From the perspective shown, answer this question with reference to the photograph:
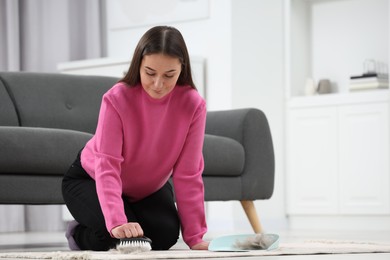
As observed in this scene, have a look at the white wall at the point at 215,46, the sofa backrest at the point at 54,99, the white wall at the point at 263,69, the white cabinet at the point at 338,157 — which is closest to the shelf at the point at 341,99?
the white cabinet at the point at 338,157

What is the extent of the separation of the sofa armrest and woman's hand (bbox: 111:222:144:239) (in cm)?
163

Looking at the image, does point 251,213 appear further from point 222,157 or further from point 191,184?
point 191,184

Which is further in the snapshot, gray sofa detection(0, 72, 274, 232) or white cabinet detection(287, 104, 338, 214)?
white cabinet detection(287, 104, 338, 214)

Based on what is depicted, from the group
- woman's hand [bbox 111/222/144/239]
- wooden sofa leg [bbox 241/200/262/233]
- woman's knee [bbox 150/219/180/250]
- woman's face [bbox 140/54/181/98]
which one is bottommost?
wooden sofa leg [bbox 241/200/262/233]

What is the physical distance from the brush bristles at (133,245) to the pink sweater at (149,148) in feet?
0.32

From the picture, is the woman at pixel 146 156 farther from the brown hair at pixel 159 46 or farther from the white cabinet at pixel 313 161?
the white cabinet at pixel 313 161

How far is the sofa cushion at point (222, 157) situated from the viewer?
3.44m

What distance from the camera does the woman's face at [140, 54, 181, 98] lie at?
1968 mm

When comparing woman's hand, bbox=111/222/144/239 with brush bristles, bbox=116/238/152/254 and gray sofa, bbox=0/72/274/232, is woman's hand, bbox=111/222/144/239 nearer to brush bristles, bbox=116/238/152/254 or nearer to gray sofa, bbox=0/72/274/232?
brush bristles, bbox=116/238/152/254

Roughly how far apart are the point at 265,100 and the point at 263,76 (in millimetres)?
161

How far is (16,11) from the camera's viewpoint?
211 inches

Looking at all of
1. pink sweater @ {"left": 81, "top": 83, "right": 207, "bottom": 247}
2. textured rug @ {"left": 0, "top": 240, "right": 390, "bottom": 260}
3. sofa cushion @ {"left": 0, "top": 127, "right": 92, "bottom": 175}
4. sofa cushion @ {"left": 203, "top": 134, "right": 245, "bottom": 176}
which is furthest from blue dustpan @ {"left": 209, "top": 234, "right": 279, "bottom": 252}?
sofa cushion @ {"left": 203, "top": 134, "right": 245, "bottom": 176}

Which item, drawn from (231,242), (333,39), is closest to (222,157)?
(231,242)

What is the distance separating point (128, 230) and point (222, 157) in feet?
5.04
